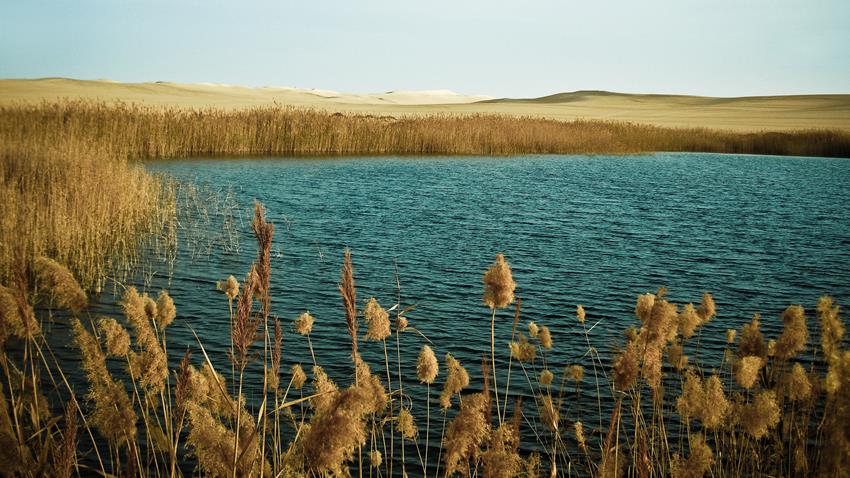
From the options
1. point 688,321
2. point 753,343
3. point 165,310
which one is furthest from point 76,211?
point 753,343

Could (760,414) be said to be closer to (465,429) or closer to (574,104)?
(465,429)

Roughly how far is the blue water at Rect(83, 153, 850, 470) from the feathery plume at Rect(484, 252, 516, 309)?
3.27m

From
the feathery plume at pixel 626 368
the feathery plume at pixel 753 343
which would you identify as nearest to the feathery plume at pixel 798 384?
the feathery plume at pixel 753 343

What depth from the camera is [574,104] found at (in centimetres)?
8962

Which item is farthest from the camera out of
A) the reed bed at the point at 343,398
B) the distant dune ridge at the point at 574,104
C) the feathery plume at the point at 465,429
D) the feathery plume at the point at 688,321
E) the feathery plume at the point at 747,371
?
the distant dune ridge at the point at 574,104

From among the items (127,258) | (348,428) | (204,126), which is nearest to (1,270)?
(127,258)

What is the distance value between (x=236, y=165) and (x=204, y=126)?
3111 millimetres

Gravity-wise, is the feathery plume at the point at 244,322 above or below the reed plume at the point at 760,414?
above

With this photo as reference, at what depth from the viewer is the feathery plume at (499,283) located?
9.81ft

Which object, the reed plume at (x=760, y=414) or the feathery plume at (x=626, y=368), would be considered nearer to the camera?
the feathery plume at (x=626, y=368)

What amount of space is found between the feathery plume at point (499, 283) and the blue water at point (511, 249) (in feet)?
10.7

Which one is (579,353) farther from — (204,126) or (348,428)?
(204,126)

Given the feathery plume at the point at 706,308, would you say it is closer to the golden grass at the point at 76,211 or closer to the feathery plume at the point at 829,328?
the feathery plume at the point at 829,328

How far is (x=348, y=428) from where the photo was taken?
1.98 metres
